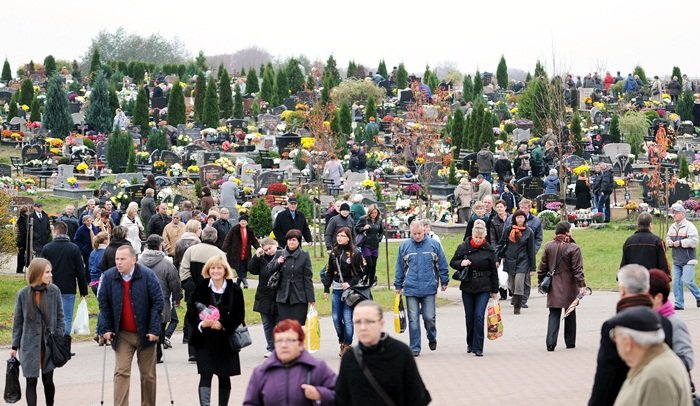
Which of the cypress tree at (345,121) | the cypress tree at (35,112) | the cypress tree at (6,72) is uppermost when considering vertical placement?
the cypress tree at (6,72)

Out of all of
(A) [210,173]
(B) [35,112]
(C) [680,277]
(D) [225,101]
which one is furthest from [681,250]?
(D) [225,101]

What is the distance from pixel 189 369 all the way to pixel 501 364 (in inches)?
126

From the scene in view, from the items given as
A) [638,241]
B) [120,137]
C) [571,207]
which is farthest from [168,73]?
[638,241]

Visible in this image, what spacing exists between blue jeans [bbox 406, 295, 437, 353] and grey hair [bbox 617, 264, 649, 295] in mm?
7059

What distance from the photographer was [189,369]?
14539mm

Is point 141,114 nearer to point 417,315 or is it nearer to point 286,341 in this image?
point 417,315

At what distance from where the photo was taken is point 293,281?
14.4m

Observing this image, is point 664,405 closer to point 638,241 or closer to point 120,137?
point 638,241

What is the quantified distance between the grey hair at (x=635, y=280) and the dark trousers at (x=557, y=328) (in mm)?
7174

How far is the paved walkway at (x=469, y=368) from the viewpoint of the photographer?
12.7m

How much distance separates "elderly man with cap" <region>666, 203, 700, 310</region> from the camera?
700 inches

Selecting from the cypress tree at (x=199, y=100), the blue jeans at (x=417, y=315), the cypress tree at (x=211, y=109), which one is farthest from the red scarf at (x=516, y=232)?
the cypress tree at (x=199, y=100)

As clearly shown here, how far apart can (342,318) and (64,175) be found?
24116 millimetres

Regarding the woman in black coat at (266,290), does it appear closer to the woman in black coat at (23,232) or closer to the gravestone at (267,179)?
the woman in black coat at (23,232)
